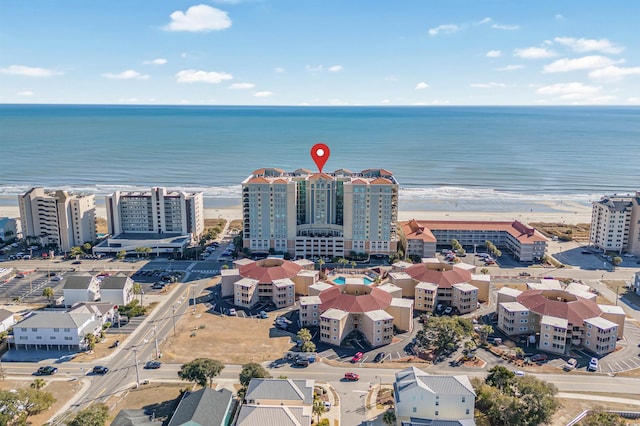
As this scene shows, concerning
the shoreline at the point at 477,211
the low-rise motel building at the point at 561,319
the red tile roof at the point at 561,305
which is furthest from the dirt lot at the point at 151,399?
the shoreline at the point at 477,211

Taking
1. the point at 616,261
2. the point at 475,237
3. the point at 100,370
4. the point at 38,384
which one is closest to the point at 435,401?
→ the point at 100,370

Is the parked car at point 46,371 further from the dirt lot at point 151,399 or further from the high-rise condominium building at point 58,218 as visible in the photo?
the high-rise condominium building at point 58,218

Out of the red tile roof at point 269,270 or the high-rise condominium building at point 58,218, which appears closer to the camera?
the red tile roof at point 269,270

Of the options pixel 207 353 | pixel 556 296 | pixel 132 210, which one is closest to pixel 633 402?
pixel 556 296

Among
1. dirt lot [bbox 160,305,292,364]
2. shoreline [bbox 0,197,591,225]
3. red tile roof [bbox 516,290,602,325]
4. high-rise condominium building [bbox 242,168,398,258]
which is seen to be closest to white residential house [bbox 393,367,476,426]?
dirt lot [bbox 160,305,292,364]

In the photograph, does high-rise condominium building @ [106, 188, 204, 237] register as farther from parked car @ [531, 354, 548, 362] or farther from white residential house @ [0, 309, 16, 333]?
parked car @ [531, 354, 548, 362]

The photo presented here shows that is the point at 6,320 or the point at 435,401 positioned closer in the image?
the point at 435,401

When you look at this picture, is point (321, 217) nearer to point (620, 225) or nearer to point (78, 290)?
point (78, 290)
